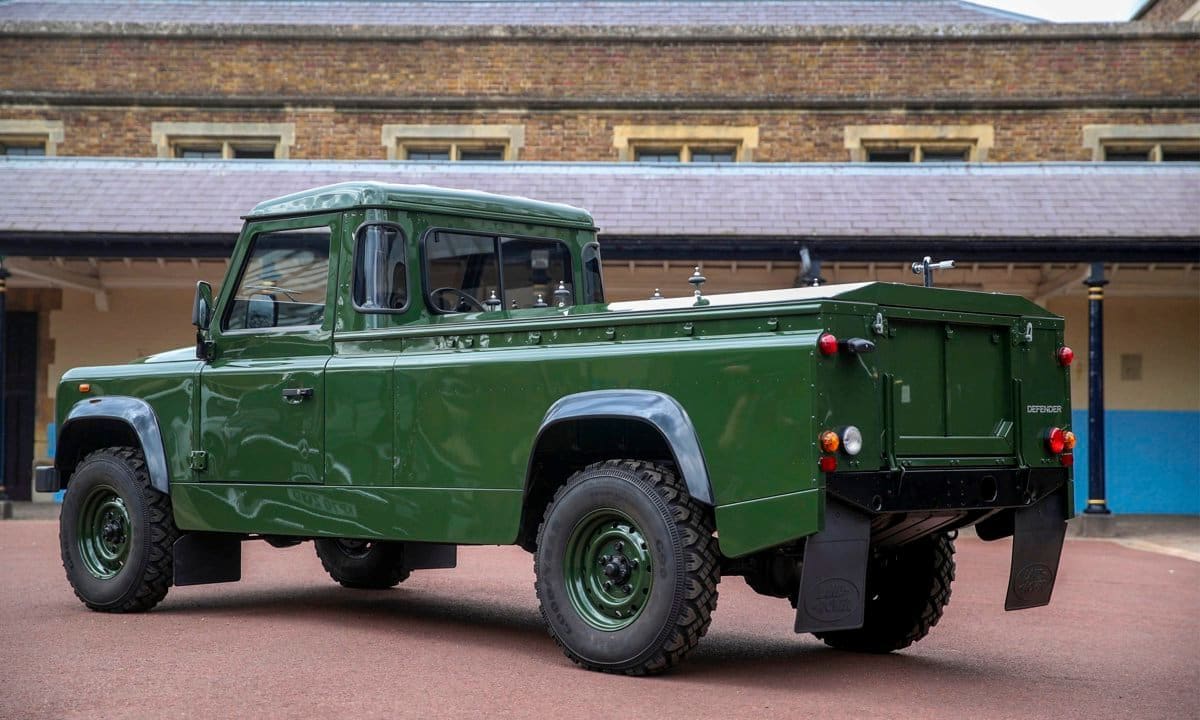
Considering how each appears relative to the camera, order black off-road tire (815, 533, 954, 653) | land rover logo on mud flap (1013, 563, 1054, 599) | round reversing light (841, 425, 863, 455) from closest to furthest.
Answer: round reversing light (841, 425, 863, 455)
land rover logo on mud flap (1013, 563, 1054, 599)
black off-road tire (815, 533, 954, 653)

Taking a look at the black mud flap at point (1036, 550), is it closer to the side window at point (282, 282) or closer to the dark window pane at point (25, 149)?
the side window at point (282, 282)

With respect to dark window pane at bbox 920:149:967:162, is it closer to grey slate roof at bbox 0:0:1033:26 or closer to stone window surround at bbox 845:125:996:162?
A: stone window surround at bbox 845:125:996:162

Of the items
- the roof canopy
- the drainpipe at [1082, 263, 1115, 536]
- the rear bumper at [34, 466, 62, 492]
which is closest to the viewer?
the rear bumper at [34, 466, 62, 492]

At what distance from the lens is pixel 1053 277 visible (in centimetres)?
1803

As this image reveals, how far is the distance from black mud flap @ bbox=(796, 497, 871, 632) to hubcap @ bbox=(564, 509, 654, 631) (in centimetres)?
71

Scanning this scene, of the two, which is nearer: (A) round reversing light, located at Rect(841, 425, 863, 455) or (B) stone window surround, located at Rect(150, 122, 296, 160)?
(A) round reversing light, located at Rect(841, 425, 863, 455)

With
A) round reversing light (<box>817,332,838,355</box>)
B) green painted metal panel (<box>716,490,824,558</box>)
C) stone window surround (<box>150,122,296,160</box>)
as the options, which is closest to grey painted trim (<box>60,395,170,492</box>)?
green painted metal panel (<box>716,490,824,558</box>)

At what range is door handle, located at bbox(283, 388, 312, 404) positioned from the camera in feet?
23.8

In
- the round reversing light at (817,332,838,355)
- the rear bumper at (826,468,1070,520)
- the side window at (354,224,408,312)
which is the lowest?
the rear bumper at (826,468,1070,520)

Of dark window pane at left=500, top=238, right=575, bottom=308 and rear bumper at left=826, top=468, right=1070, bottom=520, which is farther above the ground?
dark window pane at left=500, top=238, right=575, bottom=308

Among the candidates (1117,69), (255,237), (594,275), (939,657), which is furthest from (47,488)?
(1117,69)

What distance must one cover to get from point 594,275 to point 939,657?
2.91m

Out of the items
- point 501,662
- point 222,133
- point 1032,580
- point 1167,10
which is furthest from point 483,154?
point 1032,580

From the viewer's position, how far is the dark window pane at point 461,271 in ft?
24.6
